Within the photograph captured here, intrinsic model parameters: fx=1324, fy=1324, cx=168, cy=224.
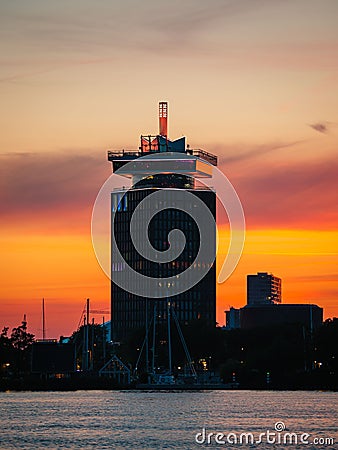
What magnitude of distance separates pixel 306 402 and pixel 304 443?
59.0 m

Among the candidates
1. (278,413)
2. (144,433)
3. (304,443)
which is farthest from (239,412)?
(304,443)

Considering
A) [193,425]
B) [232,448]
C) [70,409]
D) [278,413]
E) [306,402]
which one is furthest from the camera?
[306,402]

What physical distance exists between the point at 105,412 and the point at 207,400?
3256cm

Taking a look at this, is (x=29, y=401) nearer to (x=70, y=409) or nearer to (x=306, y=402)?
(x=70, y=409)

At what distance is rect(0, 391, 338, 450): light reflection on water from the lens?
107 metres

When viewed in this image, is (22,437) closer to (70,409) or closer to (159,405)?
(70,409)

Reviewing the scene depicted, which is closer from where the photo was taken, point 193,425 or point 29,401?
point 193,425

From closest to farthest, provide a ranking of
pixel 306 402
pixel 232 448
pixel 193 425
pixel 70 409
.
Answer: pixel 232 448 < pixel 193 425 < pixel 70 409 < pixel 306 402

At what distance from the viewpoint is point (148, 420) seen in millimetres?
130750

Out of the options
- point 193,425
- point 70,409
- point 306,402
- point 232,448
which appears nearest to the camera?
point 232,448

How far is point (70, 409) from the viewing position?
151875 mm

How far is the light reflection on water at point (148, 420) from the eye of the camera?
351 feet

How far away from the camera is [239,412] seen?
14288 centimetres

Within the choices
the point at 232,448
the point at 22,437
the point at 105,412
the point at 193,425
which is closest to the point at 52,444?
the point at 22,437
